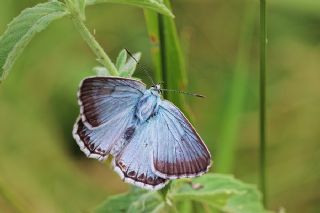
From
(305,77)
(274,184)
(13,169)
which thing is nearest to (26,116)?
(13,169)

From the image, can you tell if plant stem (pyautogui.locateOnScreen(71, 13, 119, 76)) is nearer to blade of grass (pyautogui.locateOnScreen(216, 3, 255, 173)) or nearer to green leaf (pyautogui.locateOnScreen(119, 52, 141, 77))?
green leaf (pyautogui.locateOnScreen(119, 52, 141, 77))

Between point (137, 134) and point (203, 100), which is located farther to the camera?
point (203, 100)

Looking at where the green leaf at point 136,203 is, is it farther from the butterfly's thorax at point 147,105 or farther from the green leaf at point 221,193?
the butterfly's thorax at point 147,105

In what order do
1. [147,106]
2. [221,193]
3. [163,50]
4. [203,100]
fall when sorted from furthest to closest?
[203,100] → [163,50] → [221,193] → [147,106]

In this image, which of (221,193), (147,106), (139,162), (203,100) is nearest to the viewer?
(139,162)

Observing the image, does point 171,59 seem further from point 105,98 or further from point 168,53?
point 105,98

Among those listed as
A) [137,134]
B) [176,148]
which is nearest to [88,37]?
[137,134]

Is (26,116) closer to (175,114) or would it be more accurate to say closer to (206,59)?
(206,59)
